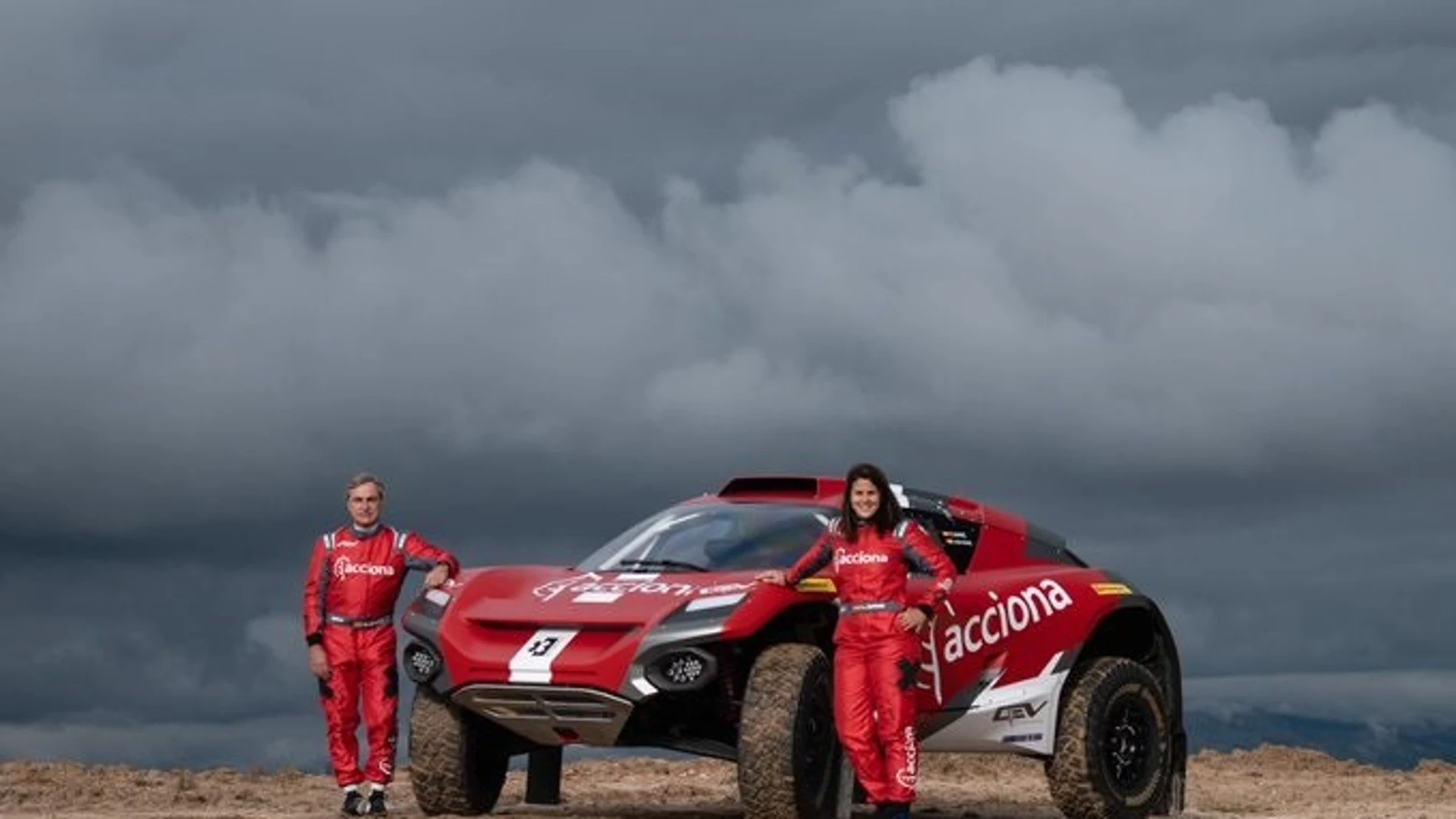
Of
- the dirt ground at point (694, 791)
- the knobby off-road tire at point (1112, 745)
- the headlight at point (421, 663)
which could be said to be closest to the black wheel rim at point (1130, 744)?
the knobby off-road tire at point (1112, 745)

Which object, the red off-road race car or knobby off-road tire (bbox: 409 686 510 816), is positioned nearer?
the red off-road race car

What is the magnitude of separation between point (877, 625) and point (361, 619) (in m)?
3.42

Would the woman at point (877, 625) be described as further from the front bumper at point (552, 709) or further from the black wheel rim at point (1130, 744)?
the black wheel rim at point (1130, 744)

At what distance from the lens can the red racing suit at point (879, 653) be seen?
516 inches

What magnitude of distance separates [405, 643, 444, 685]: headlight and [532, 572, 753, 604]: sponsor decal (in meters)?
0.67

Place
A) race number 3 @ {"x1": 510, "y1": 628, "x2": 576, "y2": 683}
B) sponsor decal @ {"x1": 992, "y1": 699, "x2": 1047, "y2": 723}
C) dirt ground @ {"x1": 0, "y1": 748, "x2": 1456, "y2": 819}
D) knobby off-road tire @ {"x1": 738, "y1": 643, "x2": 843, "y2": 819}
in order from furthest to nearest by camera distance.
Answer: dirt ground @ {"x1": 0, "y1": 748, "x2": 1456, "y2": 819} < sponsor decal @ {"x1": 992, "y1": 699, "x2": 1047, "y2": 723} < race number 3 @ {"x1": 510, "y1": 628, "x2": 576, "y2": 683} < knobby off-road tire @ {"x1": 738, "y1": 643, "x2": 843, "y2": 819}

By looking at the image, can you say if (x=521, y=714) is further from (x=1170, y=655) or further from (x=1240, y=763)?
(x=1240, y=763)

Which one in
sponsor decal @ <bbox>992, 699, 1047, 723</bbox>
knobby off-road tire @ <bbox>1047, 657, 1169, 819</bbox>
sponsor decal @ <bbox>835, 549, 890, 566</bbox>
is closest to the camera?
sponsor decal @ <bbox>835, 549, 890, 566</bbox>

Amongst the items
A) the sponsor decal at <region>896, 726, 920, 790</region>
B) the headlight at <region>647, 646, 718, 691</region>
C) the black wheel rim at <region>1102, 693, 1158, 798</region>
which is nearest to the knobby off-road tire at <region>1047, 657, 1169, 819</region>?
the black wheel rim at <region>1102, 693, 1158, 798</region>

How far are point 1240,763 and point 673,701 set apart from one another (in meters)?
14.5

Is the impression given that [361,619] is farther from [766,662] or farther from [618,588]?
[766,662]

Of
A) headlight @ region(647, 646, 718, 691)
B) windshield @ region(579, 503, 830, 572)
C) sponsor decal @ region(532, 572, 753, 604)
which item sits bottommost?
headlight @ region(647, 646, 718, 691)

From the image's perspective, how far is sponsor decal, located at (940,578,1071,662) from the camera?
14.4 metres

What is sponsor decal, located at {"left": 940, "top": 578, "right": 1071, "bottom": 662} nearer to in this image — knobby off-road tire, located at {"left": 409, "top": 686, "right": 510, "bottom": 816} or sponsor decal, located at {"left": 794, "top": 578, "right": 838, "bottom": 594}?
sponsor decal, located at {"left": 794, "top": 578, "right": 838, "bottom": 594}
